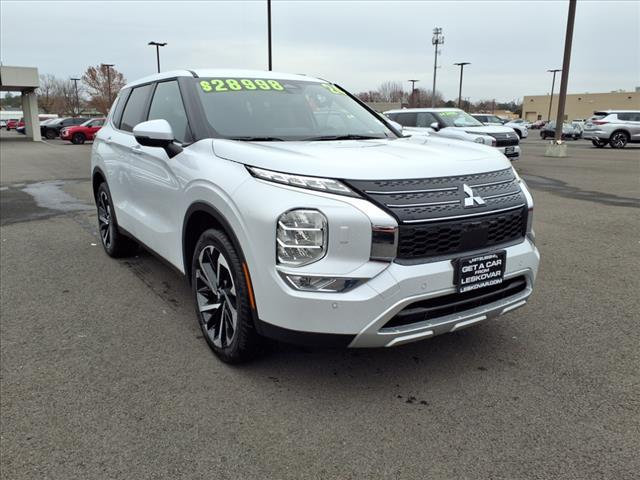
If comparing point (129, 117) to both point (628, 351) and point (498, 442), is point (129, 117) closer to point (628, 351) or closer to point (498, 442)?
point (498, 442)

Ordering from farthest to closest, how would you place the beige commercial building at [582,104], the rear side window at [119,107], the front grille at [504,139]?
the beige commercial building at [582,104] → the front grille at [504,139] → the rear side window at [119,107]

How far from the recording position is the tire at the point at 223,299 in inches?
116

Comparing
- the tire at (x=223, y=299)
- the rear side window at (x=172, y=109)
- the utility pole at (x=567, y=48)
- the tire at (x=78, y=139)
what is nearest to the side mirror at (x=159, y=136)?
the rear side window at (x=172, y=109)

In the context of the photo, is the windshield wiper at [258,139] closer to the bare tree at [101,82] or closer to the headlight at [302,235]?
the headlight at [302,235]

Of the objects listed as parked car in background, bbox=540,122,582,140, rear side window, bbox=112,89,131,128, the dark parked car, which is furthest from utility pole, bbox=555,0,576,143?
the dark parked car

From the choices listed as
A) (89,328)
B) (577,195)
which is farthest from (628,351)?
(577,195)

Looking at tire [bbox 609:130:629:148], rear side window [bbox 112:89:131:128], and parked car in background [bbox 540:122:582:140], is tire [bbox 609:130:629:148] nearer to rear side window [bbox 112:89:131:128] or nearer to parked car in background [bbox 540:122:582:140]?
parked car in background [bbox 540:122:582:140]

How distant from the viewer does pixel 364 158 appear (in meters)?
Answer: 2.89

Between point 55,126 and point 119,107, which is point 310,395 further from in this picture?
point 55,126

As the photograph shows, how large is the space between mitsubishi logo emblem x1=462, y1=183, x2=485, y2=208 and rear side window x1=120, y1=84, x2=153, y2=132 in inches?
116

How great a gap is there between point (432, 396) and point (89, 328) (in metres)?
2.53

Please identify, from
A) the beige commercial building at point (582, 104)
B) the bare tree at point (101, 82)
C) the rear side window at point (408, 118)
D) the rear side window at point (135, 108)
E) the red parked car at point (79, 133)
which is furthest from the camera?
the beige commercial building at point (582, 104)

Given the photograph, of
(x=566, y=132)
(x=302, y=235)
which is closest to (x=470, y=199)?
(x=302, y=235)

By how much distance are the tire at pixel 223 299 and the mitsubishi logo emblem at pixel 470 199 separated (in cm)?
127
